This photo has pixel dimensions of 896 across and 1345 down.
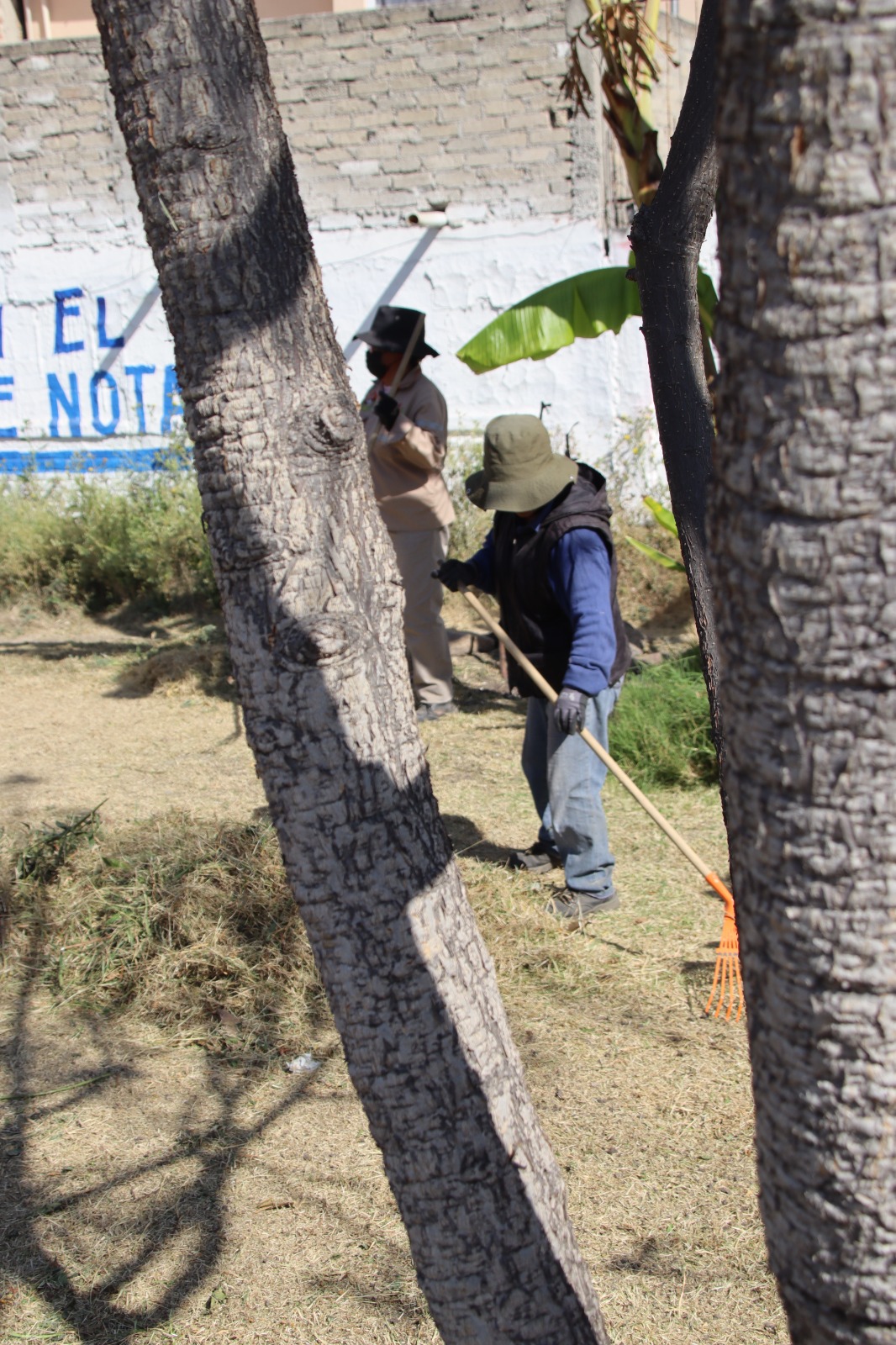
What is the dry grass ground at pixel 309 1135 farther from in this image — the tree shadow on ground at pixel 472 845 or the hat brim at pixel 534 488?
the hat brim at pixel 534 488

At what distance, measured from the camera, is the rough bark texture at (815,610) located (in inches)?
32.8

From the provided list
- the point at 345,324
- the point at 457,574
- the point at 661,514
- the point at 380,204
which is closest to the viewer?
the point at 457,574

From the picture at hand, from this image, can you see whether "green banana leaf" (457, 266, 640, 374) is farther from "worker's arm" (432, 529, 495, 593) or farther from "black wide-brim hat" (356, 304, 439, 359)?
"worker's arm" (432, 529, 495, 593)

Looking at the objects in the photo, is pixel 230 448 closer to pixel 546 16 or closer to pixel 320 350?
pixel 320 350

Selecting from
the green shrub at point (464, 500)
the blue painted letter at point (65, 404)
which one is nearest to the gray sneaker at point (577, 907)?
the green shrub at point (464, 500)

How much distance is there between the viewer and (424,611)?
686 cm

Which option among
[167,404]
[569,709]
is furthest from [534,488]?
[167,404]

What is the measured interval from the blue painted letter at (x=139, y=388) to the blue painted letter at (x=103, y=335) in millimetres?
228

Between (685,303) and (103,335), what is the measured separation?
9156 mm

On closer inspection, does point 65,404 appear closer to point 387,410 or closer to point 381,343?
point 381,343

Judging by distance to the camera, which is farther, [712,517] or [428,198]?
[428,198]

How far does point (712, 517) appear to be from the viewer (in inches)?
38.3

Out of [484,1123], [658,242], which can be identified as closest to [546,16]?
[658,242]

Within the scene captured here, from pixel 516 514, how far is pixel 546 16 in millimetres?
6547
